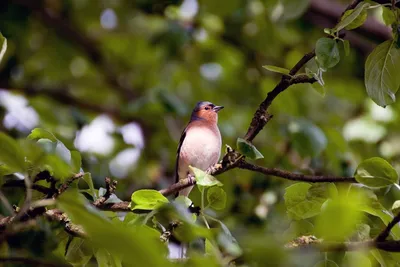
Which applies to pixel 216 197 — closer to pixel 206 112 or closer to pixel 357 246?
pixel 357 246

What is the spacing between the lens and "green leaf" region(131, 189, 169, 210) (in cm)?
233

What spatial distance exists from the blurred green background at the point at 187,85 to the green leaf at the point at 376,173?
1.38 metres

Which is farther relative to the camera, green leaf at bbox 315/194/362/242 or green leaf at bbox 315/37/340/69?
green leaf at bbox 315/37/340/69

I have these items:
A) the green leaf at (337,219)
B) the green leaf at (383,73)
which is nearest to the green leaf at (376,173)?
the green leaf at (383,73)

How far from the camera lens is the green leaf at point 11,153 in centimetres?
197

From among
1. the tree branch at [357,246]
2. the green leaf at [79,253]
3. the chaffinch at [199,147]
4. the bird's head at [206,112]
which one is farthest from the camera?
the bird's head at [206,112]

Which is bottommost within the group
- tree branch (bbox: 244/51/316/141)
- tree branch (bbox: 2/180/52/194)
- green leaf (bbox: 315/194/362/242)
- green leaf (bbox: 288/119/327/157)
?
green leaf (bbox: 288/119/327/157)

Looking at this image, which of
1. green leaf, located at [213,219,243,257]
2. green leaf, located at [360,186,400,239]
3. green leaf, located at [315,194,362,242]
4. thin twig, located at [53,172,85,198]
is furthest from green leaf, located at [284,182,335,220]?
green leaf, located at [315,194,362,242]

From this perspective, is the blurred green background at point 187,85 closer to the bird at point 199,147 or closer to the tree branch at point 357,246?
the bird at point 199,147

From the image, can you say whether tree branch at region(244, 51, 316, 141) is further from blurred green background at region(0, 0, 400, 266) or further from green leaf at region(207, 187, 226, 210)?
blurred green background at region(0, 0, 400, 266)

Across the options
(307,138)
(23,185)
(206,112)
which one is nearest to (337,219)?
(23,185)

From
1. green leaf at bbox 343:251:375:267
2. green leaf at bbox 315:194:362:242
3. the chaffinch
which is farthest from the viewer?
the chaffinch

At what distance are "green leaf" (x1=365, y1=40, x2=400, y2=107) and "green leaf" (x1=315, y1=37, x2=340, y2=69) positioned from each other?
0.62 ft

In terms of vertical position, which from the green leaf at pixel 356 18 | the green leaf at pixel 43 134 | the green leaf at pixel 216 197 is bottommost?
the green leaf at pixel 216 197
